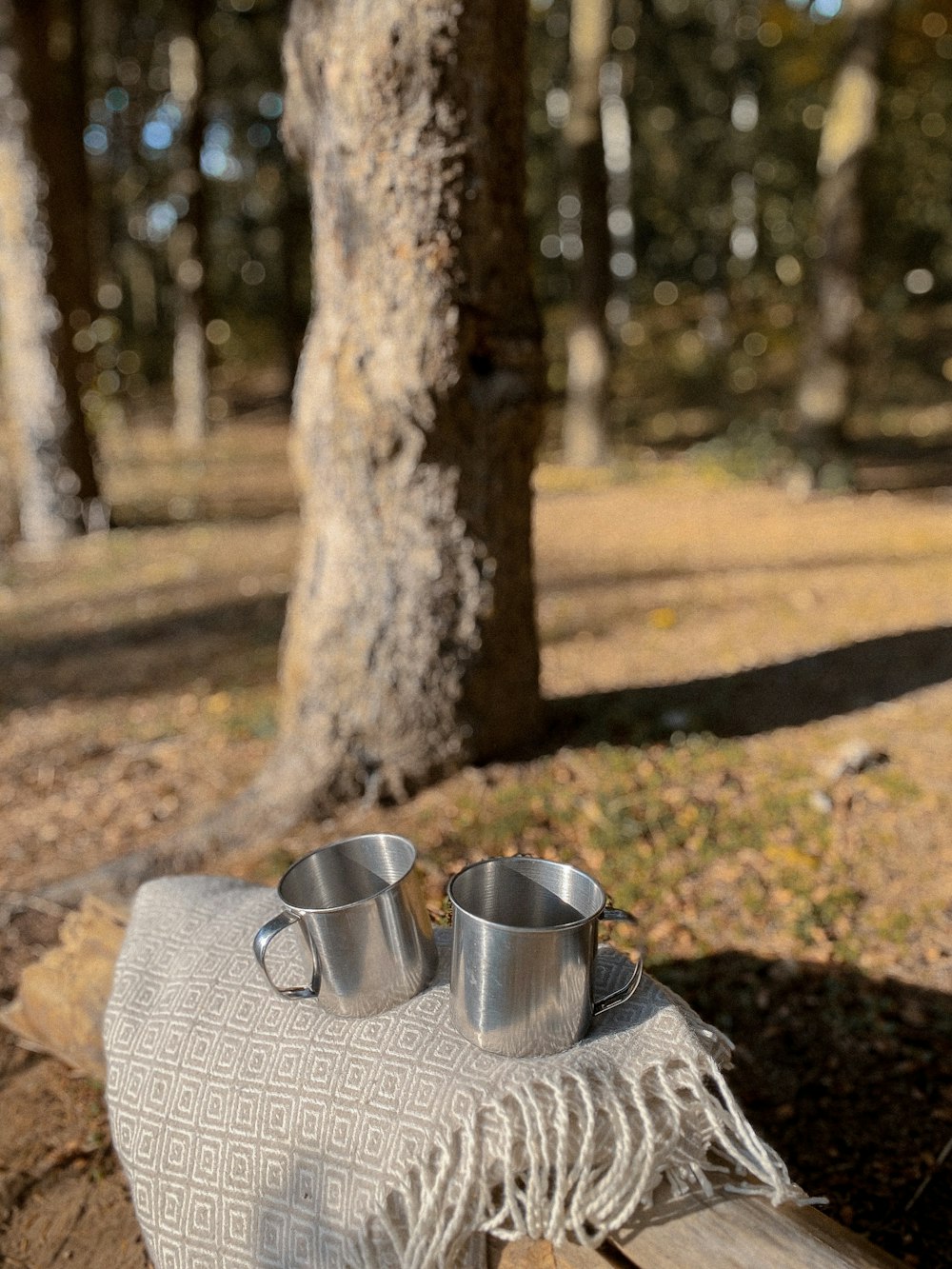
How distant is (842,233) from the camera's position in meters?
9.02

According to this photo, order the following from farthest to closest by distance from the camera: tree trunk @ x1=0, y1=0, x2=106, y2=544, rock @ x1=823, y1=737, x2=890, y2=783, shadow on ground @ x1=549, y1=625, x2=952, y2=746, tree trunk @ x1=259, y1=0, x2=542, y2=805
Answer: tree trunk @ x1=0, y1=0, x2=106, y2=544 → shadow on ground @ x1=549, y1=625, x2=952, y2=746 → rock @ x1=823, y1=737, x2=890, y2=783 → tree trunk @ x1=259, y1=0, x2=542, y2=805

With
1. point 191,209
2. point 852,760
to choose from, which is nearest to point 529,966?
point 852,760

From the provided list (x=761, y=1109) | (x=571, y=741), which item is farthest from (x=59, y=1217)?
(x=571, y=741)

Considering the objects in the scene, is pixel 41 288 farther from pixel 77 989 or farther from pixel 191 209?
pixel 77 989

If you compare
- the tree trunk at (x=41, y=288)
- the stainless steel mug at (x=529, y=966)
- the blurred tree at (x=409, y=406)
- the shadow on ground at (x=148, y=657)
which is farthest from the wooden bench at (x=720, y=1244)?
the tree trunk at (x=41, y=288)

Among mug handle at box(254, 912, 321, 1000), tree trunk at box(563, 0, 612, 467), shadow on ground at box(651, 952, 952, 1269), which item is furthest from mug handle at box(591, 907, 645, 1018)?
tree trunk at box(563, 0, 612, 467)

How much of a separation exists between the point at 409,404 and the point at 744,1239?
2.53 metres

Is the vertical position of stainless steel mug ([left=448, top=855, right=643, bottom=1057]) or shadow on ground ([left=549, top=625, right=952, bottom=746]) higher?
stainless steel mug ([left=448, top=855, right=643, bottom=1057])

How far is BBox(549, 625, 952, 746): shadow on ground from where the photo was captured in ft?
13.8

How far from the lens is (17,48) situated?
7180 millimetres

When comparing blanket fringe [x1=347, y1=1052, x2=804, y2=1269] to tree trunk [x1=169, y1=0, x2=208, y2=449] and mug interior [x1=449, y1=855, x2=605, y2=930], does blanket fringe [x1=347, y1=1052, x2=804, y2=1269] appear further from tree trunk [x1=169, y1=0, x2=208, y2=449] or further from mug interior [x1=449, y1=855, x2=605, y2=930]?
tree trunk [x1=169, y1=0, x2=208, y2=449]

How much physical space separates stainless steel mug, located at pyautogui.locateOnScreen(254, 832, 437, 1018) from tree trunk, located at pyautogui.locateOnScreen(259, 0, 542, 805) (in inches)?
61.9

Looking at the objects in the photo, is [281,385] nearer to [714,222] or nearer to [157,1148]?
[714,222]

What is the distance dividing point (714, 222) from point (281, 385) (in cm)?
1005
